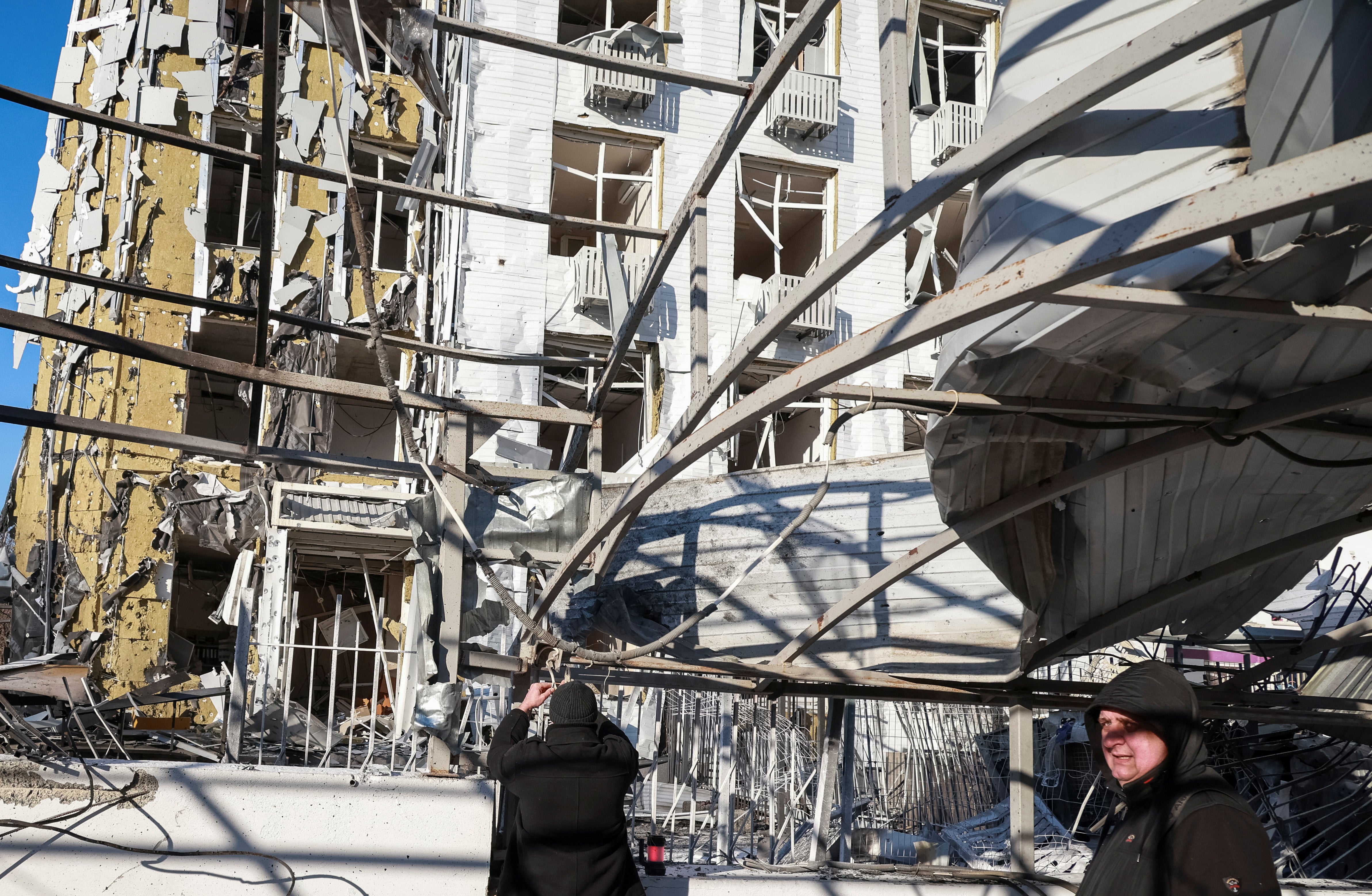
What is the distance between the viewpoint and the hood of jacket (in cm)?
314

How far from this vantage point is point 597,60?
16.2 ft

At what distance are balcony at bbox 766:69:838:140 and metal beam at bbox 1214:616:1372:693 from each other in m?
14.5

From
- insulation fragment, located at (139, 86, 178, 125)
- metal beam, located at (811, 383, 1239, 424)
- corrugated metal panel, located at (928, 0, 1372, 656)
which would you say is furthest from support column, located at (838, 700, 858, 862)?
insulation fragment, located at (139, 86, 178, 125)

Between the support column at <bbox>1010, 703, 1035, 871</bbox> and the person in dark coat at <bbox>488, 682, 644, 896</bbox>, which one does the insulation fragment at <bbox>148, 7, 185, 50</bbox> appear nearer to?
the person in dark coat at <bbox>488, 682, 644, 896</bbox>

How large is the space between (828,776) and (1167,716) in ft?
14.6

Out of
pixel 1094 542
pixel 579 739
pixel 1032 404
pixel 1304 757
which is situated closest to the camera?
pixel 1032 404

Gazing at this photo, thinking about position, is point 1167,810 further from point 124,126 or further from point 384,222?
point 384,222

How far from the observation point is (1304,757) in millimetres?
11375

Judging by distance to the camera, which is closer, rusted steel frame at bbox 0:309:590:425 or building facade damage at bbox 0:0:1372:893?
building facade damage at bbox 0:0:1372:893

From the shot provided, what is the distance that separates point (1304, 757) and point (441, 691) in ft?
32.2

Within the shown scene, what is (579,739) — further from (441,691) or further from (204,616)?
(204,616)

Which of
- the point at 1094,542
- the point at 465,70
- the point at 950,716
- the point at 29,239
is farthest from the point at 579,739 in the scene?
the point at 29,239

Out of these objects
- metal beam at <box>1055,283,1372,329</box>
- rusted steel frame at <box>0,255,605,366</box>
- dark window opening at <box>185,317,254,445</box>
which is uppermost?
dark window opening at <box>185,317,254,445</box>

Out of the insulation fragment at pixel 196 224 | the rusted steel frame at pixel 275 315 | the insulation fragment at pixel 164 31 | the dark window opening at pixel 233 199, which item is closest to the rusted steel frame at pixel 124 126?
the rusted steel frame at pixel 275 315
